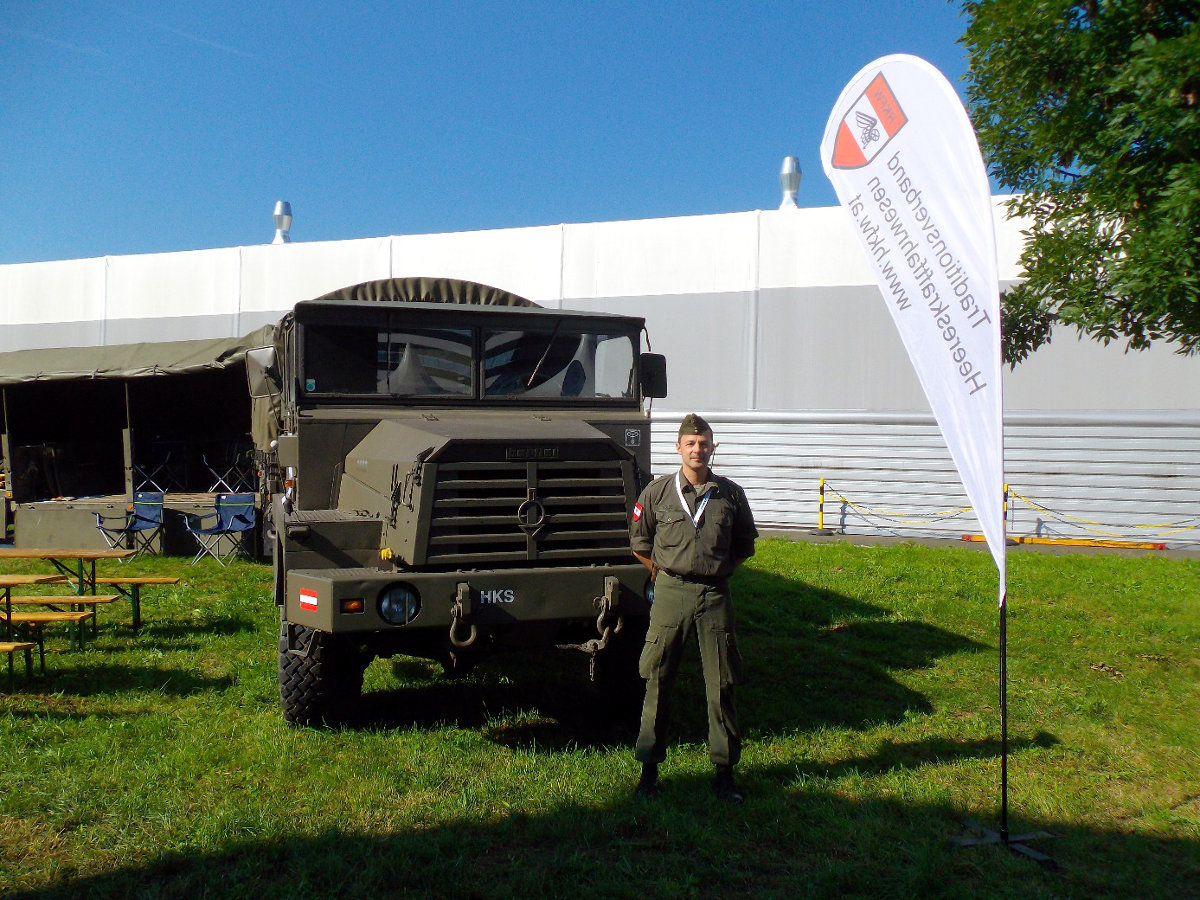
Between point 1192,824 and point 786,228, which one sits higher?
point 786,228

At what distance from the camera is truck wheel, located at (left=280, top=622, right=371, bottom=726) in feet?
18.3

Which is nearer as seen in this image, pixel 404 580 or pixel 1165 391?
pixel 404 580

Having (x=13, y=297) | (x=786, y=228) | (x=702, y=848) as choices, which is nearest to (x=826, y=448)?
(x=786, y=228)

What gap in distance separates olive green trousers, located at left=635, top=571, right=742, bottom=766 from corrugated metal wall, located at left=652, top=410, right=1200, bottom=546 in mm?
12072

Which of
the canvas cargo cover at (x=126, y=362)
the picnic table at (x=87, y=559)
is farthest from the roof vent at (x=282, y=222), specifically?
the picnic table at (x=87, y=559)

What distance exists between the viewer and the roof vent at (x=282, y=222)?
938 inches

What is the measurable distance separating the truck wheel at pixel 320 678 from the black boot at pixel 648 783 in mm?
1735

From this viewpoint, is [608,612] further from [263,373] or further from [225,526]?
[225,526]

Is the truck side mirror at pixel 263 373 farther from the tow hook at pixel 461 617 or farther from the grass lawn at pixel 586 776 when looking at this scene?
the tow hook at pixel 461 617

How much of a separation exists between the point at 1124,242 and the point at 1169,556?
9.96 m

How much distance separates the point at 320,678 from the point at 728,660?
7.30ft

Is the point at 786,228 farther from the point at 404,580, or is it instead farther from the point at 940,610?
the point at 404,580

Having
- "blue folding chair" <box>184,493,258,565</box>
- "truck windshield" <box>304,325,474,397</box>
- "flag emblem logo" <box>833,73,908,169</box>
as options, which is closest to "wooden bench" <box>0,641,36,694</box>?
"truck windshield" <box>304,325,474,397</box>

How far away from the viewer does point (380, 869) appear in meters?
4.00
